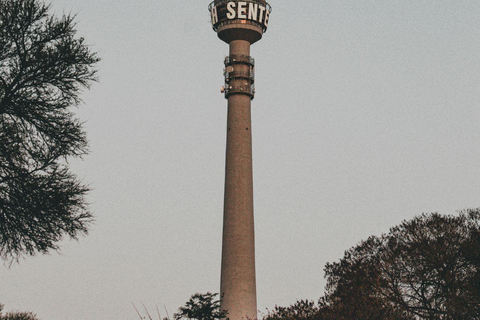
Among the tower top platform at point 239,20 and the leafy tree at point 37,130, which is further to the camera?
the tower top platform at point 239,20

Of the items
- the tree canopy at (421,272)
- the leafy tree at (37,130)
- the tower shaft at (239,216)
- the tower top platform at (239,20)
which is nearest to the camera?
the leafy tree at (37,130)

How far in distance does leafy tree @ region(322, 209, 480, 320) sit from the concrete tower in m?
12.1

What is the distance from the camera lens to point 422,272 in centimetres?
4184

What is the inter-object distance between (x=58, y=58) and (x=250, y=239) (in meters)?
34.6

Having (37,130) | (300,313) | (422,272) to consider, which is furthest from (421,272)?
(37,130)

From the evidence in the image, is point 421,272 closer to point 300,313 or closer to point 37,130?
point 300,313

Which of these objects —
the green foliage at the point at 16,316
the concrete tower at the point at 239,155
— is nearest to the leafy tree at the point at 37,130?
the green foliage at the point at 16,316

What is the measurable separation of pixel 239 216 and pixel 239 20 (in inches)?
808

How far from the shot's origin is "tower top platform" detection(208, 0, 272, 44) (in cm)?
6394

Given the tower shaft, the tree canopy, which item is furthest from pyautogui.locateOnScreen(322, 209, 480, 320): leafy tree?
the tower shaft

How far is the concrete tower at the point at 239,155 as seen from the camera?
184 feet

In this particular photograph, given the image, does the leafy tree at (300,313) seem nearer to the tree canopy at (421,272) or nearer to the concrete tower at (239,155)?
the tree canopy at (421,272)

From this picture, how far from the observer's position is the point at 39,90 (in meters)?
26.0

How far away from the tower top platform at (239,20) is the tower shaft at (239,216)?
2.13 meters
